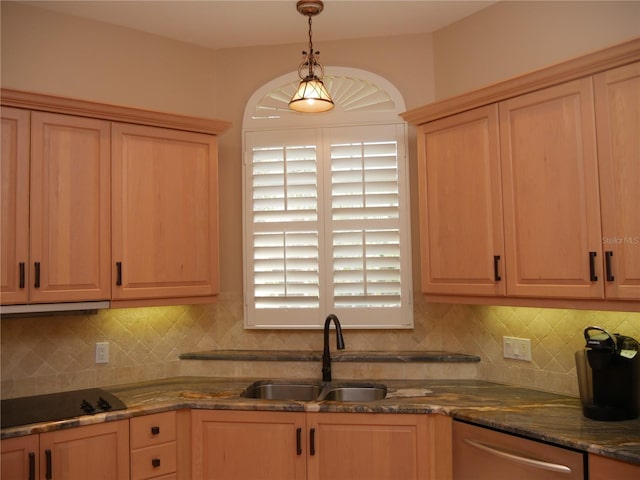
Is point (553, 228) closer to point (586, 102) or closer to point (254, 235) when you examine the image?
point (586, 102)

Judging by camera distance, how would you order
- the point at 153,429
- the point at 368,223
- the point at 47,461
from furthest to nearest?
the point at 368,223 < the point at 153,429 < the point at 47,461

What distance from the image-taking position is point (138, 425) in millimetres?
2367

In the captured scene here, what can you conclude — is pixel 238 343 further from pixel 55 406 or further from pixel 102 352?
Result: pixel 55 406

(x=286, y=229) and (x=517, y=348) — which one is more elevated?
(x=286, y=229)

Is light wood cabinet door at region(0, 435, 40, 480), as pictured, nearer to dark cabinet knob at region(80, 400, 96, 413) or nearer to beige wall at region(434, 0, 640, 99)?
dark cabinet knob at region(80, 400, 96, 413)

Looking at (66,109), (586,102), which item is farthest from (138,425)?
(586,102)

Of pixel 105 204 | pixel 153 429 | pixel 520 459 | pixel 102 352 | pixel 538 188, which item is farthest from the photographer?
pixel 102 352

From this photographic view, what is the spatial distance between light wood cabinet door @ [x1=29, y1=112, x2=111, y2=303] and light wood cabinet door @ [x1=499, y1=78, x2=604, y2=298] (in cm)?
192

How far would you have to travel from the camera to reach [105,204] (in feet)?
8.49

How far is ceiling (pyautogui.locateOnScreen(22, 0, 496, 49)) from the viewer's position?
2.79m

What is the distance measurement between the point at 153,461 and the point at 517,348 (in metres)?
1.86

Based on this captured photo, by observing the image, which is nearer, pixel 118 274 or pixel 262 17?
pixel 118 274

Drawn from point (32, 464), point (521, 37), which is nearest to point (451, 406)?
point (32, 464)

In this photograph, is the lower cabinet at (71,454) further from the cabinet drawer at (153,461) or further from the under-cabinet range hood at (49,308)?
the under-cabinet range hood at (49,308)
